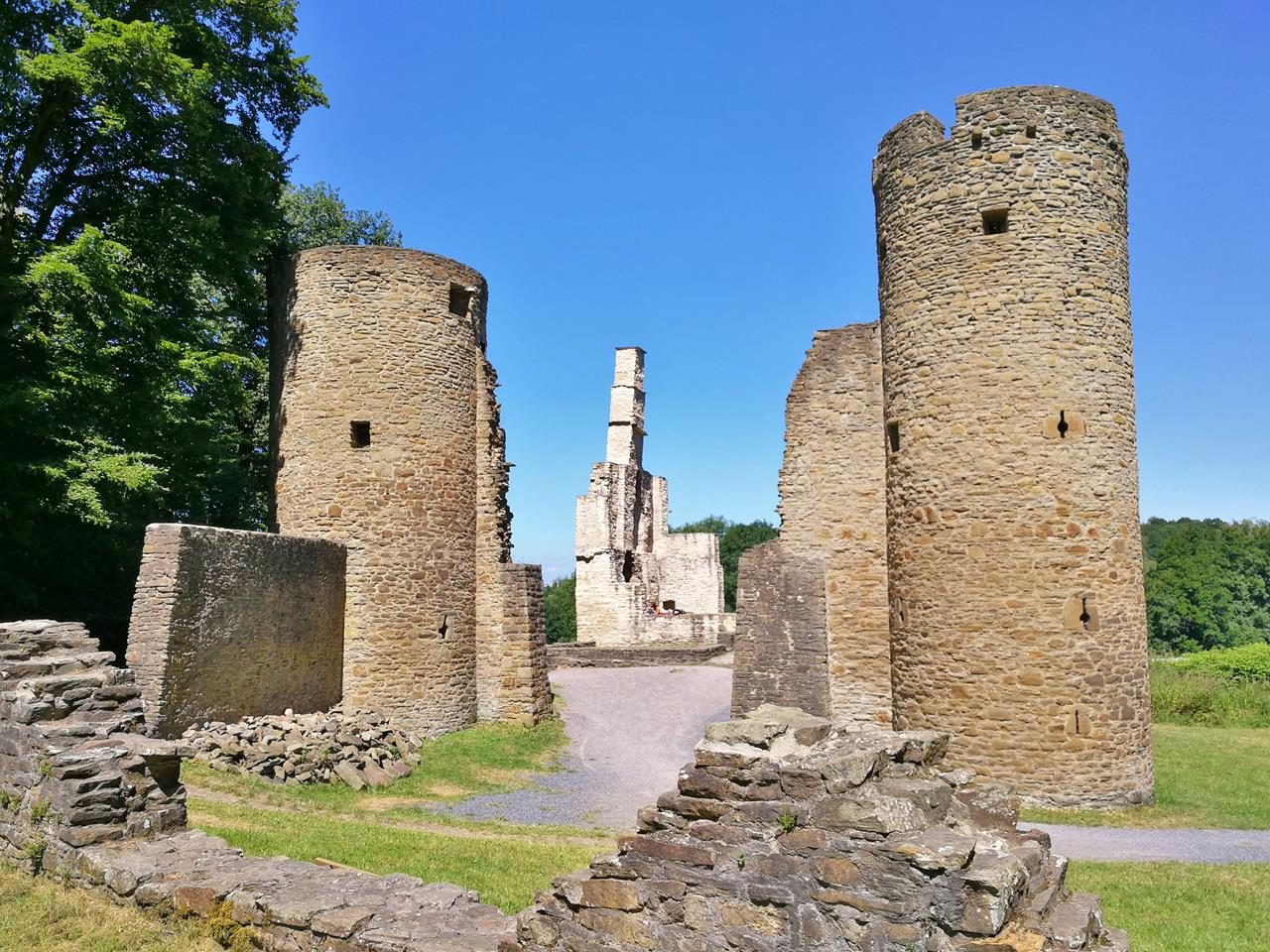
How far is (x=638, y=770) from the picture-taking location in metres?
15.3

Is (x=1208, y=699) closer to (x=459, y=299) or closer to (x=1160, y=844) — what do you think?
(x=1160, y=844)

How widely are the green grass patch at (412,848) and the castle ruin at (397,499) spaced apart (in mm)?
4518

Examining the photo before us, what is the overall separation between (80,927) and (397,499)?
10165 mm

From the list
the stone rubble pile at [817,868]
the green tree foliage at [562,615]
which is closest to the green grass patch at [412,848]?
the stone rubble pile at [817,868]

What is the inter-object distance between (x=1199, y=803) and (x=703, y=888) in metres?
11.4

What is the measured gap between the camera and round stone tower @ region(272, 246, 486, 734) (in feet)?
52.5

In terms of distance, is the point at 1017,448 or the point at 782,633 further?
the point at 782,633

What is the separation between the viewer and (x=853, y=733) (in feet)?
18.4

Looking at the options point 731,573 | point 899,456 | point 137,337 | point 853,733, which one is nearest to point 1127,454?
point 899,456

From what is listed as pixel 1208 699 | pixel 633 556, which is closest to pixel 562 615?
pixel 633 556

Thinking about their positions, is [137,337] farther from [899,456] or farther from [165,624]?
[899,456]

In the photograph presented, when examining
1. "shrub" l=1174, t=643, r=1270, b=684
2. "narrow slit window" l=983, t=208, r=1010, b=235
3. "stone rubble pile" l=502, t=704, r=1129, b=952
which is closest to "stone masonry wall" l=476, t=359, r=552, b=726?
"narrow slit window" l=983, t=208, r=1010, b=235

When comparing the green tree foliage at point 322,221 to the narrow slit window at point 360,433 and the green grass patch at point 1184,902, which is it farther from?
the green grass patch at point 1184,902

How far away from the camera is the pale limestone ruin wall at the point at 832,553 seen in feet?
50.2
